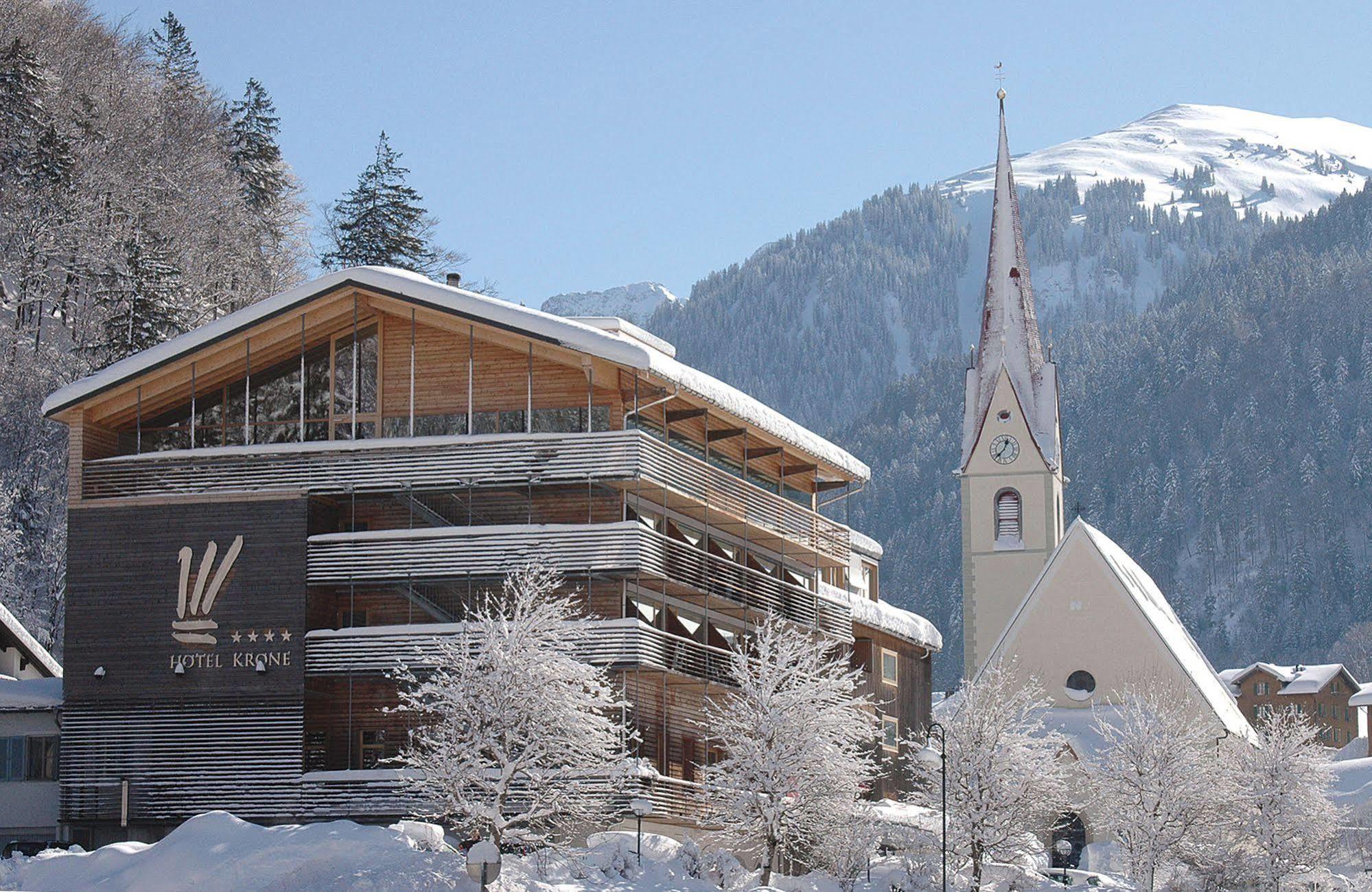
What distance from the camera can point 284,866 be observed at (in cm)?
3875

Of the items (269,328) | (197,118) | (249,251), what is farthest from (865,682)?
(197,118)

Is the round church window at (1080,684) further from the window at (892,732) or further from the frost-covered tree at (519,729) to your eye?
the frost-covered tree at (519,729)

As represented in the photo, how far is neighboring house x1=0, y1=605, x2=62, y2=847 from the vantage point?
174ft

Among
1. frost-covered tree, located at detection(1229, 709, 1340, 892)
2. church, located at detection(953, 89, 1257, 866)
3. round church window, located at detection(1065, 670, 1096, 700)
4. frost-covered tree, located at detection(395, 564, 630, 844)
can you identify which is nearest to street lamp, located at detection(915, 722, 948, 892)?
frost-covered tree, located at detection(395, 564, 630, 844)

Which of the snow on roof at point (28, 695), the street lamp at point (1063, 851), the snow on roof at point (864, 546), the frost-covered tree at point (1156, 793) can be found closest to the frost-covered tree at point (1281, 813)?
the frost-covered tree at point (1156, 793)

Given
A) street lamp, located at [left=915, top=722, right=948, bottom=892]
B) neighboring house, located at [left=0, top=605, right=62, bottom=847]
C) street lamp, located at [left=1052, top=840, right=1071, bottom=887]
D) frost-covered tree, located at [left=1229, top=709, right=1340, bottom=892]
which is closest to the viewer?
street lamp, located at [left=915, top=722, right=948, bottom=892]

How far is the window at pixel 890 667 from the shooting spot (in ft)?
233

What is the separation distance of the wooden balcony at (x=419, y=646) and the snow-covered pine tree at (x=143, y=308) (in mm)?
19500

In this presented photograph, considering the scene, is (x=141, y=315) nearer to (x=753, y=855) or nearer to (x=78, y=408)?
(x=78, y=408)

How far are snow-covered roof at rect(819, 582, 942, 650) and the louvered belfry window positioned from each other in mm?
14604

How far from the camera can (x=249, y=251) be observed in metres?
85.8

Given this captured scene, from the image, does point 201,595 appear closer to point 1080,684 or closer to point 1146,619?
point 1080,684

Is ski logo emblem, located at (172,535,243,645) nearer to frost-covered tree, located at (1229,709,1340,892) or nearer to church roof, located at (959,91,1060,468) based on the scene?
frost-covered tree, located at (1229,709,1340,892)

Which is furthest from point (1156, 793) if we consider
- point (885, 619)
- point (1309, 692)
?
point (1309, 692)
